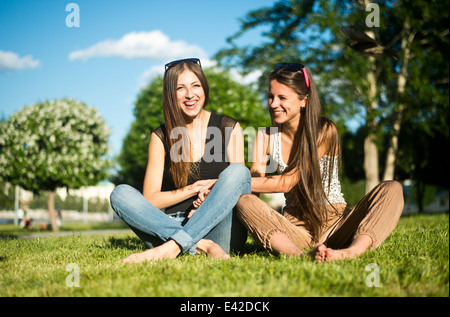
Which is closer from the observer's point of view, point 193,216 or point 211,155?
point 193,216

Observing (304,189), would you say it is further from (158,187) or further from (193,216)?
(158,187)

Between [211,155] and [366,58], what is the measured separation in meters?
14.4

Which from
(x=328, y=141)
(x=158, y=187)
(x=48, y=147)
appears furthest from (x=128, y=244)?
(x=48, y=147)

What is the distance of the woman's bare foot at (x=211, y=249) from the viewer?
3134mm

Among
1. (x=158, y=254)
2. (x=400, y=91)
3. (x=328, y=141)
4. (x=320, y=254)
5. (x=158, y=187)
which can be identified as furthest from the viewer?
(x=400, y=91)

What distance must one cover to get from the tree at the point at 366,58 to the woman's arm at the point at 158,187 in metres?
13.0

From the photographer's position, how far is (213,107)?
15.2 meters

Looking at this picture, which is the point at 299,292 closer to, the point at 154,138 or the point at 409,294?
the point at 409,294

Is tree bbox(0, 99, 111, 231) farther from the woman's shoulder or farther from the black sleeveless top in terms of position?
the woman's shoulder

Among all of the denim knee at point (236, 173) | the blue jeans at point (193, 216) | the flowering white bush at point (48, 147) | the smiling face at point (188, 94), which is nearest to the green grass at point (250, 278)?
the blue jeans at point (193, 216)

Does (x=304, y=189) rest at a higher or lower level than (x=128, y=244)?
higher

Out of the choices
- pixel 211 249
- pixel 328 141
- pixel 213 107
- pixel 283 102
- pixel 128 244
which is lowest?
pixel 128 244

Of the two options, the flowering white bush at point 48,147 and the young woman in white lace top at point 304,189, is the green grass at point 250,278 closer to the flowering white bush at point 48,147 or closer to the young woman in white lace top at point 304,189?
the young woman in white lace top at point 304,189

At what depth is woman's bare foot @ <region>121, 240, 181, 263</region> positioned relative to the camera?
2.95 metres
